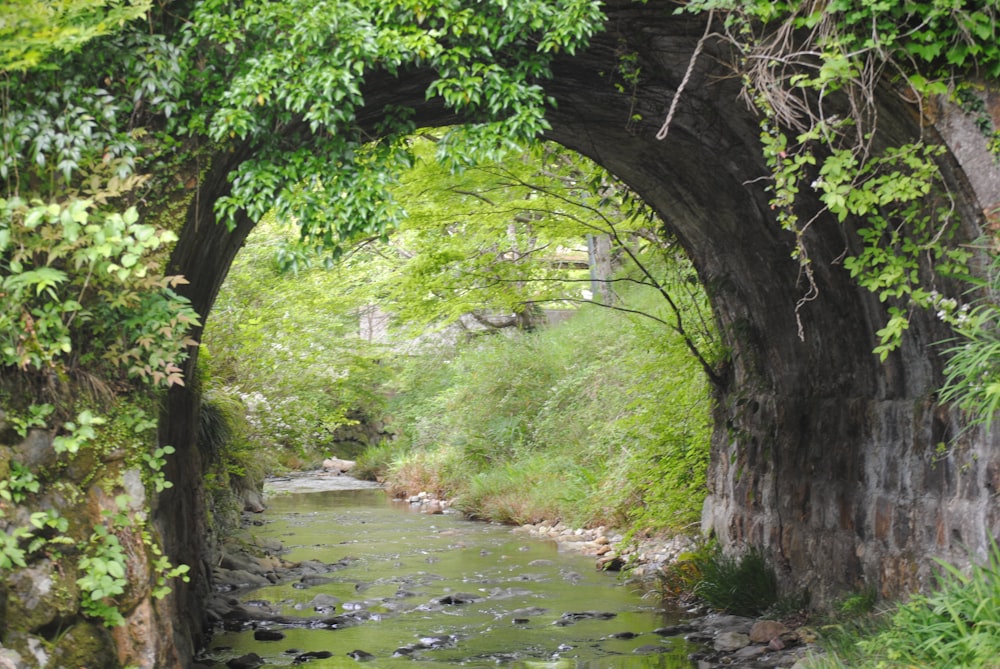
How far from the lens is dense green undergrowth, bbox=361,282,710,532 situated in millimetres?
9812

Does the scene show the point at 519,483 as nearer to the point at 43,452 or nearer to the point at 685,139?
the point at 685,139

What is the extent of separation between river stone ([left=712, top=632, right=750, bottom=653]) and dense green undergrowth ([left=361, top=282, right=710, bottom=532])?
6.53 ft

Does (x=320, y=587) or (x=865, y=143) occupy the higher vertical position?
(x=865, y=143)

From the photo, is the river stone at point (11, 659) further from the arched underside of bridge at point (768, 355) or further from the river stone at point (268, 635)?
Answer: the river stone at point (268, 635)

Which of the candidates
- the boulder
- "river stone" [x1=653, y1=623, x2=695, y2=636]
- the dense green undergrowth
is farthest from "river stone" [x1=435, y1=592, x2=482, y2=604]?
the boulder

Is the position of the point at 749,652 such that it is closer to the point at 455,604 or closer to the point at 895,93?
the point at 455,604

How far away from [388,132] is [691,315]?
458 cm

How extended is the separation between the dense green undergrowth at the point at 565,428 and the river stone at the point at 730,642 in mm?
1990

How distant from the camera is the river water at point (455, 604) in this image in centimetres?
745

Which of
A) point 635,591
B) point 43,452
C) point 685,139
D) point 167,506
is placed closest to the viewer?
point 43,452

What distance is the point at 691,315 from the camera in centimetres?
983

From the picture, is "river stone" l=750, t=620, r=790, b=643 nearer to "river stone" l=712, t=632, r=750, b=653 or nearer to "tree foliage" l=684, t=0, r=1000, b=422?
"river stone" l=712, t=632, r=750, b=653

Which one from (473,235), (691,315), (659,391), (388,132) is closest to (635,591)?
(659,391)

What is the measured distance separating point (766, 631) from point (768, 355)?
87.0 inches
